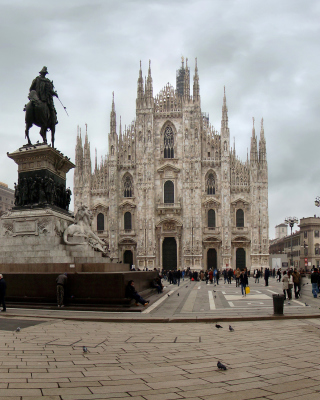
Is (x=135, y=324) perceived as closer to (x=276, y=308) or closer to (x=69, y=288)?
(x=69, y=288)

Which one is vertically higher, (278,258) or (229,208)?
(229,208)

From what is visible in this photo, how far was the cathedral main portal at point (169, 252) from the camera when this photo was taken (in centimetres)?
4747

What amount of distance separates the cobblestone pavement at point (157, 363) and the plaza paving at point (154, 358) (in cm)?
1

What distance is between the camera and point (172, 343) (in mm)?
7410

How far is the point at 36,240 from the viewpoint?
12.2 m

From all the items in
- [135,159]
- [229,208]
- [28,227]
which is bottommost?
[28,227]

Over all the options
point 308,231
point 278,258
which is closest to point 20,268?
point 278,258

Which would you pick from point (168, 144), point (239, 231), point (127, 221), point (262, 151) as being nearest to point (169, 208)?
point (127, 221)

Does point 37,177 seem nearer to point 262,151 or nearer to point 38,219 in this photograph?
point 38,219

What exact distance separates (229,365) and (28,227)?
814 cm

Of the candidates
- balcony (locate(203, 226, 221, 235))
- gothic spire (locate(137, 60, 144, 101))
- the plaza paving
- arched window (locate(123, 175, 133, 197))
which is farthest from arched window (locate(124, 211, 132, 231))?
the plaza paving

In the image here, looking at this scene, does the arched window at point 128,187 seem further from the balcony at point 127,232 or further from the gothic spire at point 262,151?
the gothic spire at point 262,151

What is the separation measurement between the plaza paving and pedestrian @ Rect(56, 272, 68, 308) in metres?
0.93

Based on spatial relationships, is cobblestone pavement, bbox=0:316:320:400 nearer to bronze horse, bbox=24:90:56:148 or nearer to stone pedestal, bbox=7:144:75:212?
stone pedestal, bbox=7:144:75:212
